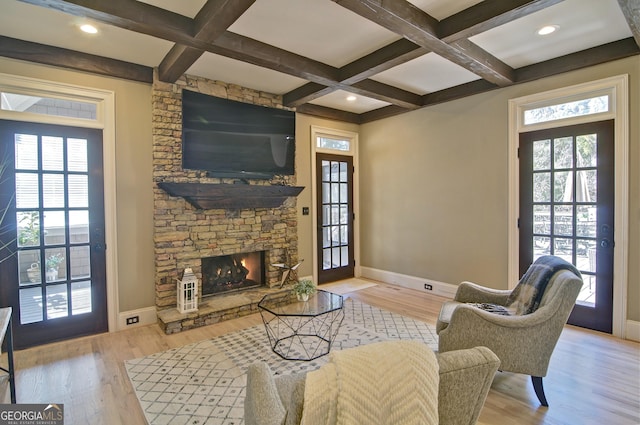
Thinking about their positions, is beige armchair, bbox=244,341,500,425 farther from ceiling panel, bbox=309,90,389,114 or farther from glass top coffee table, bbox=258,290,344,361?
ceiling panel, bbox=309,90,389,114

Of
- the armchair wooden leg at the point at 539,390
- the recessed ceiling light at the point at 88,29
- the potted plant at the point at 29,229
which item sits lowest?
the armchair wooden leg at the point at 539,390

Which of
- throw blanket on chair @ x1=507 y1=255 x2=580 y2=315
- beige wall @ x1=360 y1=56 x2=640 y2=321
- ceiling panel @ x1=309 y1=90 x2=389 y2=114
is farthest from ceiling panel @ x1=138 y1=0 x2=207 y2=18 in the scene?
beige wall @ x1=360 y1=56 x2=640 y2=321

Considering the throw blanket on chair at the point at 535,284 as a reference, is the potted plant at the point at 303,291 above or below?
below

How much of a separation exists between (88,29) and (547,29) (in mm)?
4073

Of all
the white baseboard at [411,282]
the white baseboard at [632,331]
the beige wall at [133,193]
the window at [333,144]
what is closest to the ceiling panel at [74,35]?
the beige wall at [133,193]

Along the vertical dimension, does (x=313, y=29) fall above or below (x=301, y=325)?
above

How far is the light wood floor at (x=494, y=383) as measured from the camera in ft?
7.05

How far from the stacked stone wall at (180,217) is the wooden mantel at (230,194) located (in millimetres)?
164

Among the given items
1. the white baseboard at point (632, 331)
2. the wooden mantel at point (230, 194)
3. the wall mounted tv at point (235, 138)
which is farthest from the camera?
the wall mounted tv at point (235, 138)

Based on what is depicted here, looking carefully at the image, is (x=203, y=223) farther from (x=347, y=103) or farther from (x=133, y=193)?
(x=347, y=103)

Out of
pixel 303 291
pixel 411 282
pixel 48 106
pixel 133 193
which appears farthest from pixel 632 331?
pixel 48 106

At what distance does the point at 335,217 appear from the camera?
5684 millimetres

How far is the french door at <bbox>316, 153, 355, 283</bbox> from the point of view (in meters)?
5.44

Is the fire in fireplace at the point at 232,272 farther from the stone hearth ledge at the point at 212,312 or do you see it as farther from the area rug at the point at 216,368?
the area rug at the point at 216,368
